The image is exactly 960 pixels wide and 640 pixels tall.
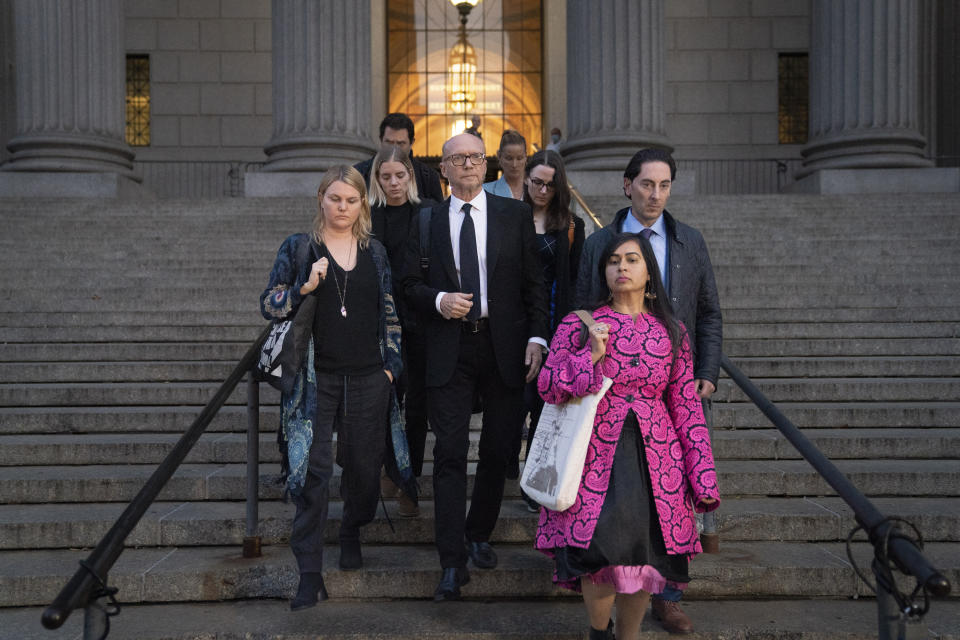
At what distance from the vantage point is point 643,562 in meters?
3.79

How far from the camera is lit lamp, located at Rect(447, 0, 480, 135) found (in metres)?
23.0

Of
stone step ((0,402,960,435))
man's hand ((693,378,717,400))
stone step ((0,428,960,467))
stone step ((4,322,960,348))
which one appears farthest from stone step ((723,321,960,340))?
man's hand ((693,378,717,400))

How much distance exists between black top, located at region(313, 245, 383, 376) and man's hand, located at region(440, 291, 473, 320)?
1.36ft

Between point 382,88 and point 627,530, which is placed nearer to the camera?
point 627,530

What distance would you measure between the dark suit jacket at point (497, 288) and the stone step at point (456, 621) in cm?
114

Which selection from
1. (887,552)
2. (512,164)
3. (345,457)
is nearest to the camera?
(887,552)

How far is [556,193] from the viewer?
5445mm

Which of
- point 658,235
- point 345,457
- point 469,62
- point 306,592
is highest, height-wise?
point 469,62

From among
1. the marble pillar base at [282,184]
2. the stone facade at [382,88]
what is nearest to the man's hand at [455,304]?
the marble pillar base at [282,184]

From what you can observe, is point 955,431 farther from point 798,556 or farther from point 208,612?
point 208,612

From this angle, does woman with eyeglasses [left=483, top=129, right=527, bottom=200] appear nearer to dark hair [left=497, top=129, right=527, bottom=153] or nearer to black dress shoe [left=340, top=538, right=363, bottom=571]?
dark hair [left=497, top=129, right=527, bottom=153]

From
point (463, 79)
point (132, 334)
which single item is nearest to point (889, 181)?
point (463, 79)

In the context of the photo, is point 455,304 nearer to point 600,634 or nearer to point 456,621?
point 456,621

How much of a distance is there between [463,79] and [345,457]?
19535 mm
